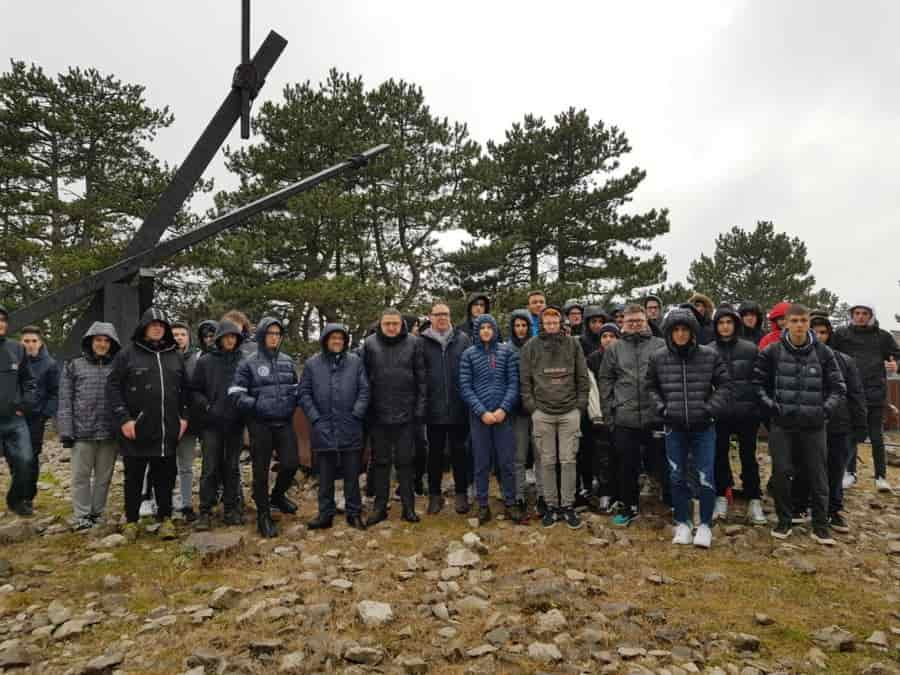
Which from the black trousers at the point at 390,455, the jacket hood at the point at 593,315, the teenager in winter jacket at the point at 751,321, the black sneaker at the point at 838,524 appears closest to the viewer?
the black sneaker at the point at 838,524

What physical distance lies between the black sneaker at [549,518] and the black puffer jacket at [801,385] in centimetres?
238

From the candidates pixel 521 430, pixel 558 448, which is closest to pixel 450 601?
pixel 558 448

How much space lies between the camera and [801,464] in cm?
568

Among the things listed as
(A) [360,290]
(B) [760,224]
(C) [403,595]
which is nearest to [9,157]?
(A) [360,290]

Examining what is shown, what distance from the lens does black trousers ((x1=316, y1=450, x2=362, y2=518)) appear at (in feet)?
19.3

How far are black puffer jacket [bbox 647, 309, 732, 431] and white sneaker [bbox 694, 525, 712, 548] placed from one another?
3.10 feet

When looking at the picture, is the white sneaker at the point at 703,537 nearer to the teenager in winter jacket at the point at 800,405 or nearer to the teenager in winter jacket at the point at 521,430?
the teenager in winter jacket at the point at 800,405

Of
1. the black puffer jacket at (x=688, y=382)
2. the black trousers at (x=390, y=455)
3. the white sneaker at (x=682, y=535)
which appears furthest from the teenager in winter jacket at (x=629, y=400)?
Answer: the black trousers at (x=390, y=455)

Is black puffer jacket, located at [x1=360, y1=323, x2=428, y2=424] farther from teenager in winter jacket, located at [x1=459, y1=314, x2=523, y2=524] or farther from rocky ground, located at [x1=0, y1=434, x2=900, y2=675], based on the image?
rocky ground, located at [x1=0, y1=434, x2=900, y2=675]

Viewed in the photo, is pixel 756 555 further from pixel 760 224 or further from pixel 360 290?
pixel 760 224

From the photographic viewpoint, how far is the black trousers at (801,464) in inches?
213

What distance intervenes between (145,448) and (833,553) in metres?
6.64

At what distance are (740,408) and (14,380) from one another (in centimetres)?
822

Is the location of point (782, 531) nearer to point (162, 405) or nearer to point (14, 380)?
point (162, 405)
